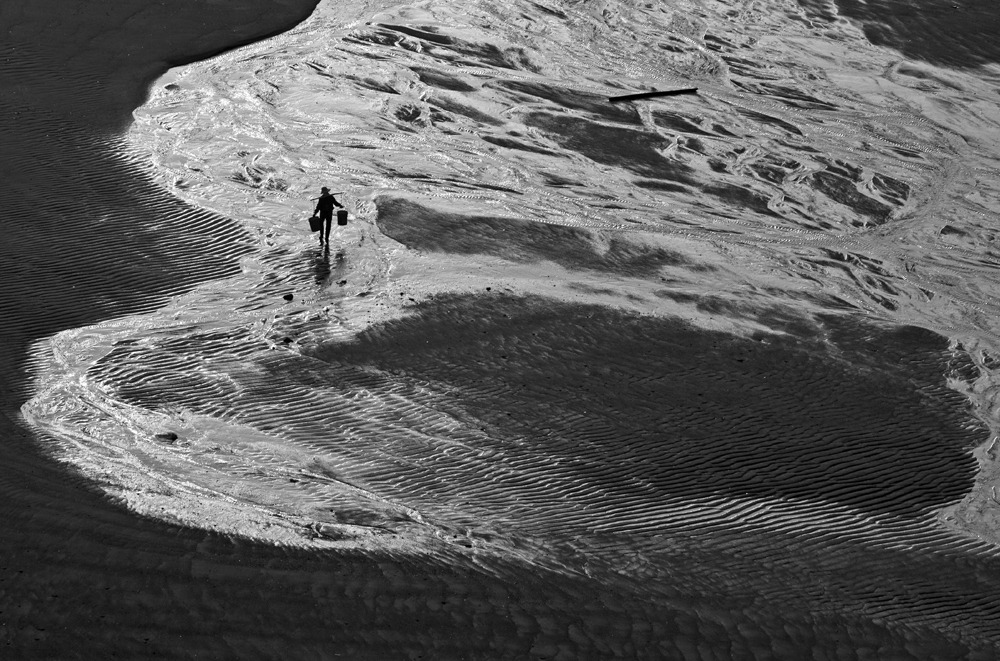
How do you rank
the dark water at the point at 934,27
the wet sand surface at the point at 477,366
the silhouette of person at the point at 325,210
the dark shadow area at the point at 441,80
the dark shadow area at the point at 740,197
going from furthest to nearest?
the dark water at the point at 934,27 < the dark shadow area at the point at 441,80 < the dark shadow area at the point at 740,197 < the silhouette of person at the point at 325,210 < the wet sand surface at the point at 477,366

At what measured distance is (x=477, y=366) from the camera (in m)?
15.9

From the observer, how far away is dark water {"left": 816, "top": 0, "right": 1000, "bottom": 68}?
3275cm

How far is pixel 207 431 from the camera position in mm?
13969

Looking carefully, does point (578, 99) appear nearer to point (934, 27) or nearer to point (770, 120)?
point (770, 120)

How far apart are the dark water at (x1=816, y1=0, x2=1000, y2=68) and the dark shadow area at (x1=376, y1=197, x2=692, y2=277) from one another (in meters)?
17.6

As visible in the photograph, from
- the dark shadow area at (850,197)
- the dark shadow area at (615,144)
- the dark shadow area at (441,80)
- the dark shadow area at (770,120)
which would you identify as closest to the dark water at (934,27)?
the dark shadow area at (770,120)

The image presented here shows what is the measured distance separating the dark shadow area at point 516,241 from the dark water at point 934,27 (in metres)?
17.6

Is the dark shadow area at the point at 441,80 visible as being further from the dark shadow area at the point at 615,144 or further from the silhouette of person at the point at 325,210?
the silhouette of person at the point at 325,210

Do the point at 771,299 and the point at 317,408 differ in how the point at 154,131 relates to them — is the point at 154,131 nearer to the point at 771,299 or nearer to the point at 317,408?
the point at 317,408

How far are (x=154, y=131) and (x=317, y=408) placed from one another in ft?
37.8

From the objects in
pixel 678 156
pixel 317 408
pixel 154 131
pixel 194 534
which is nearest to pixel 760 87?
pixel 678 156

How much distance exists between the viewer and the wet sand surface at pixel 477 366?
11.5m

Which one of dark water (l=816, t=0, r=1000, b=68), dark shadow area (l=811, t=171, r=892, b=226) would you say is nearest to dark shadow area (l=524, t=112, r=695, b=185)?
dark shadow area (l=811, t=171, r=892, b=226)

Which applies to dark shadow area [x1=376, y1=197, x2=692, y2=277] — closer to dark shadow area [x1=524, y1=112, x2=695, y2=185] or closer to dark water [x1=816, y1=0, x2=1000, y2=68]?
dark shadow area [x1=524, y1=112, x2=695, y2=185]
